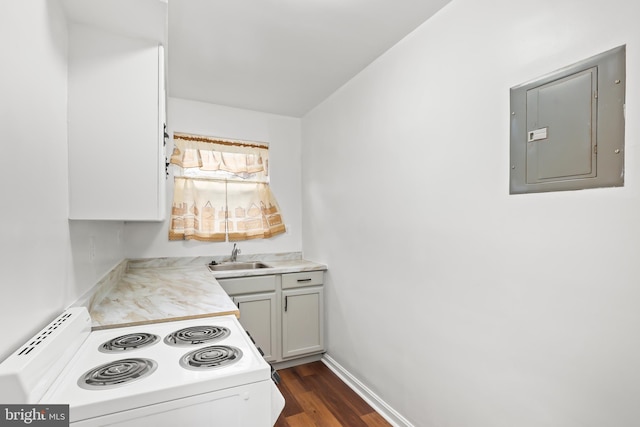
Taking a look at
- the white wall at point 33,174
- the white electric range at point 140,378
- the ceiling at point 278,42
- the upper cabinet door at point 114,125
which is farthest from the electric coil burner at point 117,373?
the ceiling at point 278,42

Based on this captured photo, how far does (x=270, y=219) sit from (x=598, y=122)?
280 cm

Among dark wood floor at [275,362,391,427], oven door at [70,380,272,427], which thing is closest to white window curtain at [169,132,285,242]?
dark wood floor at [275,362,391,427]

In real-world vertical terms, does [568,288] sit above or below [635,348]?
above

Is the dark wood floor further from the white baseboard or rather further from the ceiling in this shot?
the ceiling

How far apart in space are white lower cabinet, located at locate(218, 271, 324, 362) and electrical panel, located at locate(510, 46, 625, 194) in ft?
6.79

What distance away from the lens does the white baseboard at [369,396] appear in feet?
6.74

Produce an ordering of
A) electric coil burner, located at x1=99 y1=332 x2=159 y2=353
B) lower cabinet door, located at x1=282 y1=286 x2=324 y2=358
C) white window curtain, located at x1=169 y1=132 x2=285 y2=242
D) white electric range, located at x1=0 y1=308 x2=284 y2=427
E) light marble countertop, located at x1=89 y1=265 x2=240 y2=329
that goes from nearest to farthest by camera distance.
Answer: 1. white electric range, located at x1=0 y1=308 x2=284 y2=427
2. electric coil burner, located at x1=99 y1=332 x2=159 y2=353
3. light marble countertop, located at x1=89 y1=265 x2=240 y2=329
4. lower cabinet door, located at x1=282 y1=286 x2=324 y2=358
5. white window curtain, located at x1=169 y1=132 x2=285 y2=242

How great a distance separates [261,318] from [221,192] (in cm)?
133

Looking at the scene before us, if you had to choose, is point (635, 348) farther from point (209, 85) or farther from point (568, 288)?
point (209, 85)

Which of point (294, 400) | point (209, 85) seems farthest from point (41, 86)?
point (294, 400)

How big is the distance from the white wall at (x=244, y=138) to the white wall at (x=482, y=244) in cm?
107

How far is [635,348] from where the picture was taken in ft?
3.35

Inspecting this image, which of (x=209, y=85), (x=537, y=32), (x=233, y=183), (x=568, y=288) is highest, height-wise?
(x=209, y=85)

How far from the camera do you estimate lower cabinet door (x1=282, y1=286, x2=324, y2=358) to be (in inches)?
115
